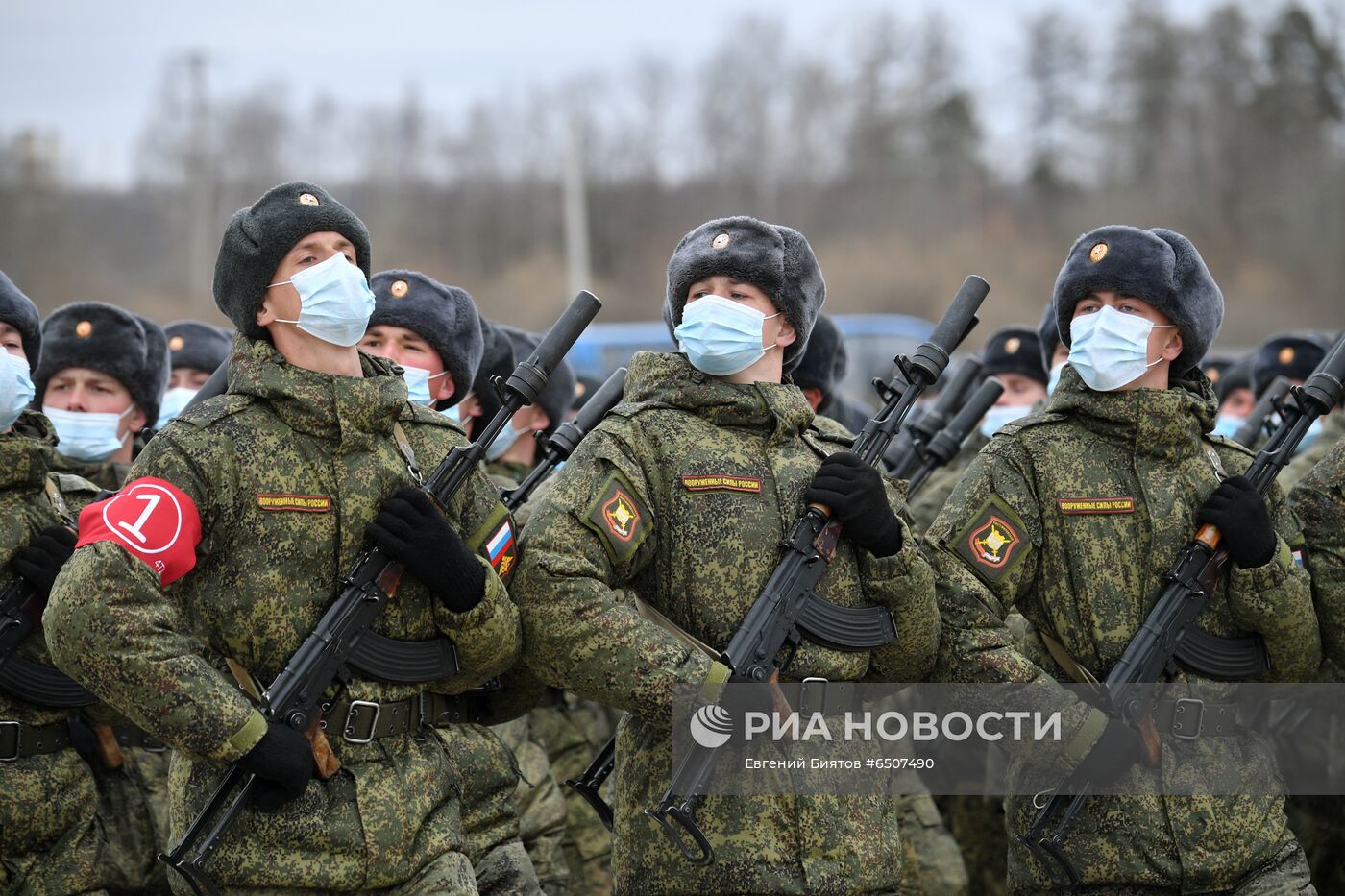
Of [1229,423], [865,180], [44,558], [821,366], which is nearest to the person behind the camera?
[44,558]

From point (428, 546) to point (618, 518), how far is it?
1.93ft

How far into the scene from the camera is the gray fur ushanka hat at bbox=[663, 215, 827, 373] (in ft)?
16.6

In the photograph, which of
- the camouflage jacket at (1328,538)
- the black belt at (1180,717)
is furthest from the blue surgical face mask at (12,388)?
the camouflage jacket at (1328,538)

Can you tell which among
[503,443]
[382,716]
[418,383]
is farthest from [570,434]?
[382,716]

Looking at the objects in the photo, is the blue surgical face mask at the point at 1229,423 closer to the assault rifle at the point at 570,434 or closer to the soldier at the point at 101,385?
the assault rifle at the point at 570,434

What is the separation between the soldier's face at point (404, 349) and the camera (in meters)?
6.06

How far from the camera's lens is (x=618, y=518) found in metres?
4.68

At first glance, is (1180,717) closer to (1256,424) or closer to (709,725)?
(709,725)

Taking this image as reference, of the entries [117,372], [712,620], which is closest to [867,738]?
[712,620]

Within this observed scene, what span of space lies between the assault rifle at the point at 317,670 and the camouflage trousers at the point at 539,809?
5.98ft

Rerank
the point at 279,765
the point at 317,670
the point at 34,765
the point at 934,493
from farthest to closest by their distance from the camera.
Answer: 1. the point at 934,493
2. the point at 34,765
3. the point at 317,670
4. the point at 279,765

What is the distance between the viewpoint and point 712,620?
4.75 m

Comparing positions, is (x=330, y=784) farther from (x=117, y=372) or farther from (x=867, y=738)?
(x=117, y=372)

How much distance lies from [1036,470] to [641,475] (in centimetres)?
141
